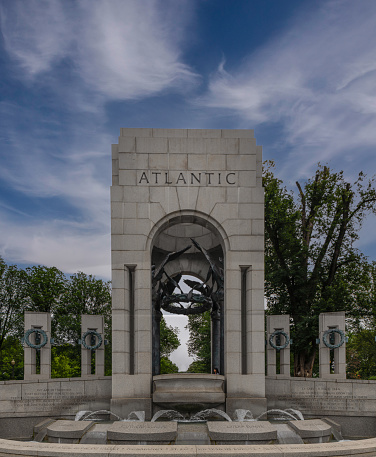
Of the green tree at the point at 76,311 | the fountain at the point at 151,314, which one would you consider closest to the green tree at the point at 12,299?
the green tree at the point at 76,311

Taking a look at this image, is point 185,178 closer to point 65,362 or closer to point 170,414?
point 170,414

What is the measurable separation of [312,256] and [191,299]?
1673 cm

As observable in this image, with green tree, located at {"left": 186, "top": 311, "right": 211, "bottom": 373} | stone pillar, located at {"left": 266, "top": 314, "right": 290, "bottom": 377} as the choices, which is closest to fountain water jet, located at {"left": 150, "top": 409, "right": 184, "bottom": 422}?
stone pillar, located at {"left": 266, "top": 314, "right": 290, "bottom": 377}

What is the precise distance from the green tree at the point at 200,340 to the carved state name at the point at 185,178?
37.6 m

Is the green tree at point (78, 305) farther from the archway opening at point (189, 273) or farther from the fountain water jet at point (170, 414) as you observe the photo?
the fountain water jet at point (170, 414)

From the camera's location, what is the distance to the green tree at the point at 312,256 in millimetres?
35625

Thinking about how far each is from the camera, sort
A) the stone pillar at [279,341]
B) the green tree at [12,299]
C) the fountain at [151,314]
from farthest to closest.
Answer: the green tree at [12,299], the stone pillar at [279,341], the fountain at [151,314]

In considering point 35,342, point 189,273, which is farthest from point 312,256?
point 35,342

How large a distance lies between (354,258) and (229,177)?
20482 mm

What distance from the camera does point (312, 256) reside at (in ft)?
121

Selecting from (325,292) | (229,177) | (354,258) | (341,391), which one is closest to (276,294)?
(325,292)

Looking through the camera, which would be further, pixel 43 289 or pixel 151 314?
pixel 43 289

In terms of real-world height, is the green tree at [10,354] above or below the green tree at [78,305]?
below

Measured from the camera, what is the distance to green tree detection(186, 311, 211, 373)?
183 ft
